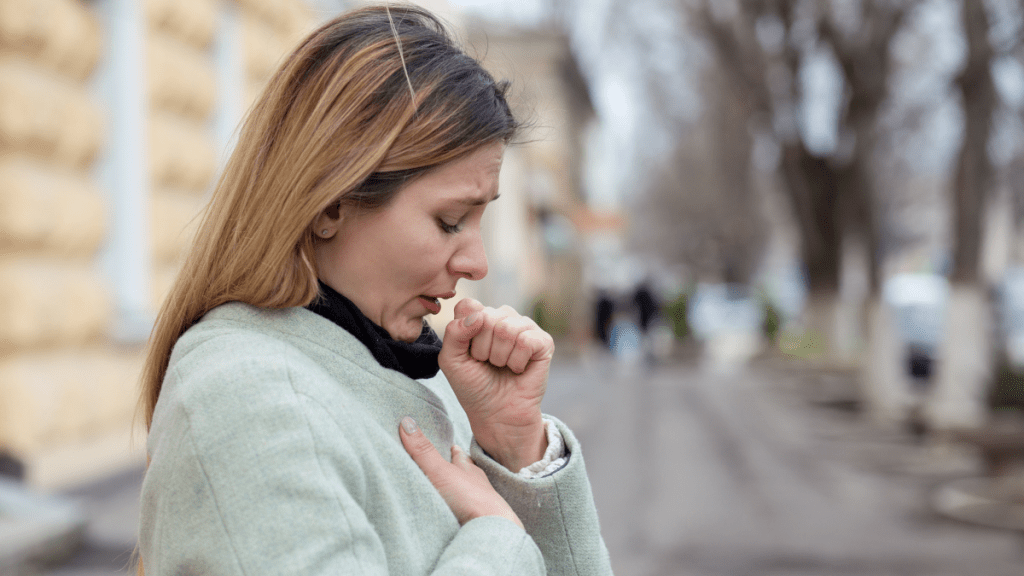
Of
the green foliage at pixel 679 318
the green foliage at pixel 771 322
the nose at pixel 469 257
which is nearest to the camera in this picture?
the nose at pixel 469 257

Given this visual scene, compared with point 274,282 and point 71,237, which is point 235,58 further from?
point 274,282

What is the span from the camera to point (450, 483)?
4.35 feet

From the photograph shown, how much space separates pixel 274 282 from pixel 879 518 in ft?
25.0

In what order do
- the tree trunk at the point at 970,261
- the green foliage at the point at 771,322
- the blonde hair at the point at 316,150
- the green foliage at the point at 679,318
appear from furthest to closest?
the green foliage at the point at 679,318, the green foliage at the point at 771,322, the tree trunk at the point at 970,261, the blonde hair at the point at 316,150

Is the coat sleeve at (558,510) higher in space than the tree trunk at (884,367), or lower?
higher

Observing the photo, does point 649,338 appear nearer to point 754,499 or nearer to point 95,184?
point 754,499

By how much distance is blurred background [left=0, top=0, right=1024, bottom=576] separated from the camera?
20.3 ft

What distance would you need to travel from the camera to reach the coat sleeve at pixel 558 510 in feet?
4.63

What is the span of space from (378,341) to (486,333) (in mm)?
155

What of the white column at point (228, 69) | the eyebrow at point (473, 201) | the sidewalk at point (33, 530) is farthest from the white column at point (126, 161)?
the eyebrow at point (473, 201)

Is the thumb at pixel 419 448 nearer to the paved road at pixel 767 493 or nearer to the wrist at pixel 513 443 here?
the wrist at pixel 513 443

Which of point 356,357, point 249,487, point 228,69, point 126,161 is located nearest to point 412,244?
point 356,357

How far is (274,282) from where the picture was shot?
1.25 meters

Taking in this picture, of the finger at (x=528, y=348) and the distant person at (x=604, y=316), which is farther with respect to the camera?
the distant person at (x=604, y=316)
